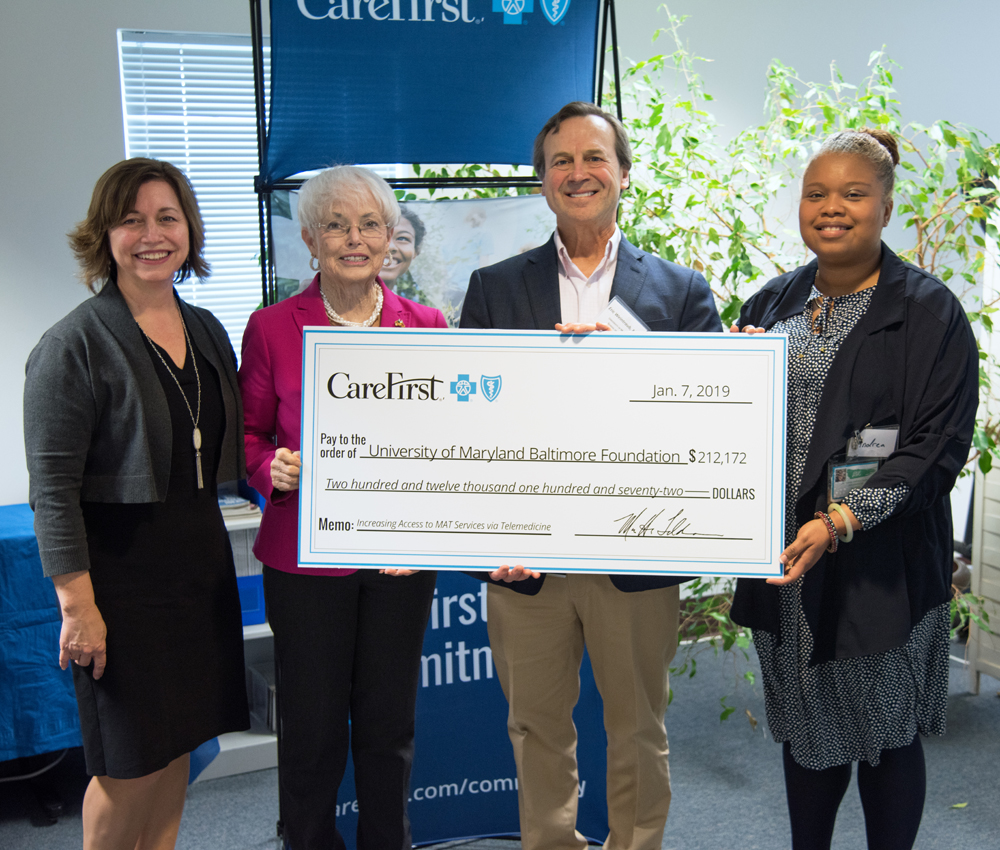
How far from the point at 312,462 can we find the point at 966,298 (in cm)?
383

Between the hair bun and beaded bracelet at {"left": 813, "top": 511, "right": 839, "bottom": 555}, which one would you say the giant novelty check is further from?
the hair bun

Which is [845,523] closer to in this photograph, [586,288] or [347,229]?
[586,288]

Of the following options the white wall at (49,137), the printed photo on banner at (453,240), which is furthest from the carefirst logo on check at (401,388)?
the white wall at (49,137)

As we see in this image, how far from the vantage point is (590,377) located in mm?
1667

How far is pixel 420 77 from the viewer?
88.0 inches

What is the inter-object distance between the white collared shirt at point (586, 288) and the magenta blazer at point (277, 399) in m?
0.37

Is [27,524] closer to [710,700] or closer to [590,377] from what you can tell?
[590,377]

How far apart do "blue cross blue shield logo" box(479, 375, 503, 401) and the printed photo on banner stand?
0.79 m

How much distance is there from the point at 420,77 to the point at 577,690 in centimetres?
158

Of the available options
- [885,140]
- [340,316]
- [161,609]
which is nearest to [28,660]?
[161,609]

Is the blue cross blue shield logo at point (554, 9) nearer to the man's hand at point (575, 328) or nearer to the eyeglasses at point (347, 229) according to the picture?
the eyeglasses at point (347, 229)

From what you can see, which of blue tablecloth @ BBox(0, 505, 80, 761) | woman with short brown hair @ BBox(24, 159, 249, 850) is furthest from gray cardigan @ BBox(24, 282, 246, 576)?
blue tablecloth @ BBox(0, 505, 80, 761)

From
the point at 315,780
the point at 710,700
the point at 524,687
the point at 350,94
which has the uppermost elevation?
the point at 350,94

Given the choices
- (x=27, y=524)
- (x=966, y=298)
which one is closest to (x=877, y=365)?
(x=27, y=524)
